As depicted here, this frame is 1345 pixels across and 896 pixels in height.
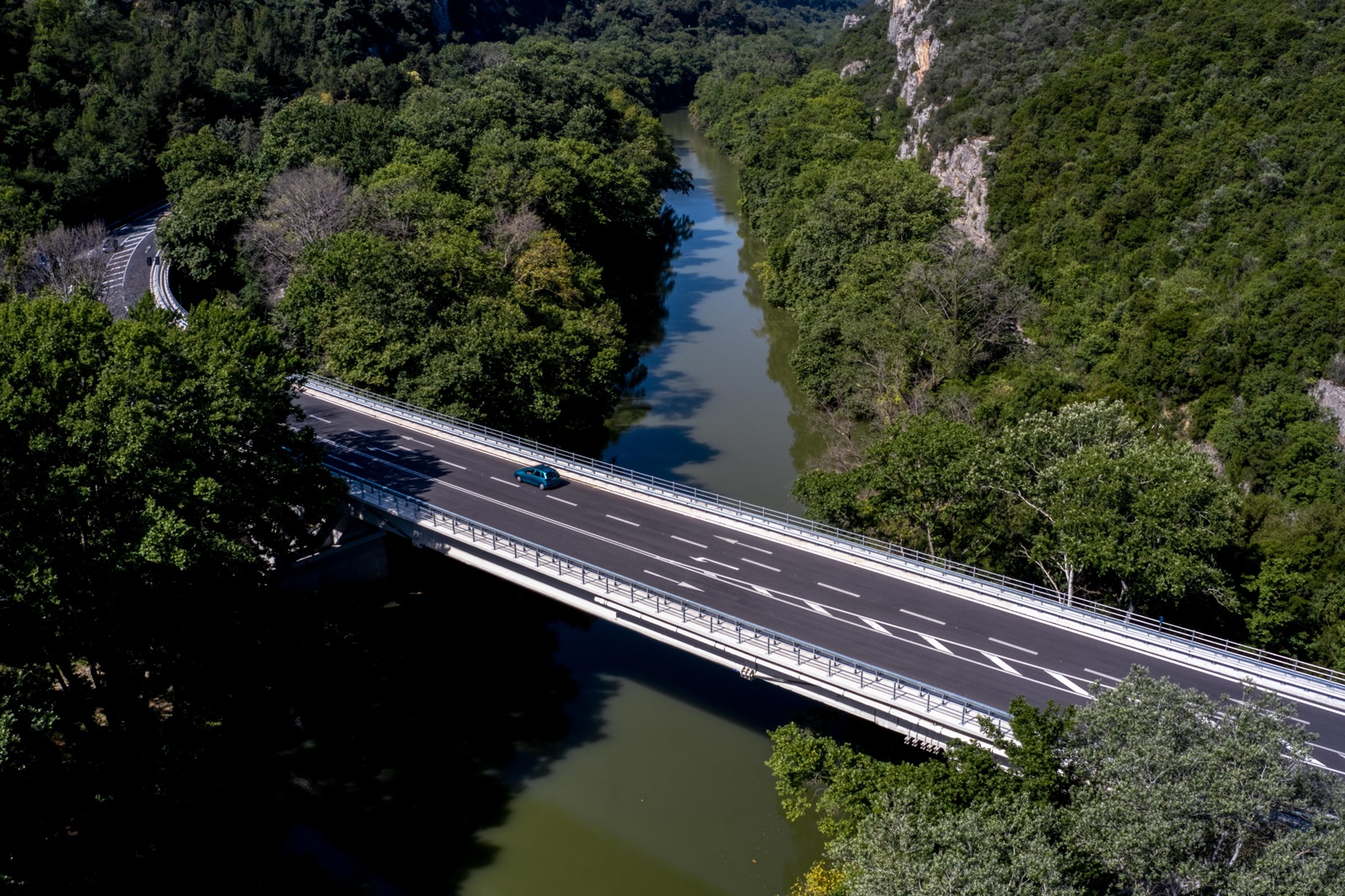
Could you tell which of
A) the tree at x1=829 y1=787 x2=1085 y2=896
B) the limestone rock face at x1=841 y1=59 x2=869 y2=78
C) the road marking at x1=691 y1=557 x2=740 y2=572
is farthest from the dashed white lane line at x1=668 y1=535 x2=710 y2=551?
the limestone rock face at x1=841 y1=59 x2=869 y2=78

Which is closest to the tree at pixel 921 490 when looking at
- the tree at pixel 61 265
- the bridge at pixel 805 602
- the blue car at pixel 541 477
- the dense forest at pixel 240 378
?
the bridge at pixel 805 602

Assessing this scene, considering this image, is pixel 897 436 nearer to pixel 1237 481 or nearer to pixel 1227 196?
pixel 1237 481

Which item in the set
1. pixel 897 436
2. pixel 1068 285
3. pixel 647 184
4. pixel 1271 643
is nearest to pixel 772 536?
pixel 897 436

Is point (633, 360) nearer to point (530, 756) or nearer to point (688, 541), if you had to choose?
point (688, 541)

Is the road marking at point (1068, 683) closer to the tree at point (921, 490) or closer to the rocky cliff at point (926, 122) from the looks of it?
the tree at point (921, 490)

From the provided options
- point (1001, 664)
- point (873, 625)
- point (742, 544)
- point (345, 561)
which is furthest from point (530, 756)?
point (1001, 664)
